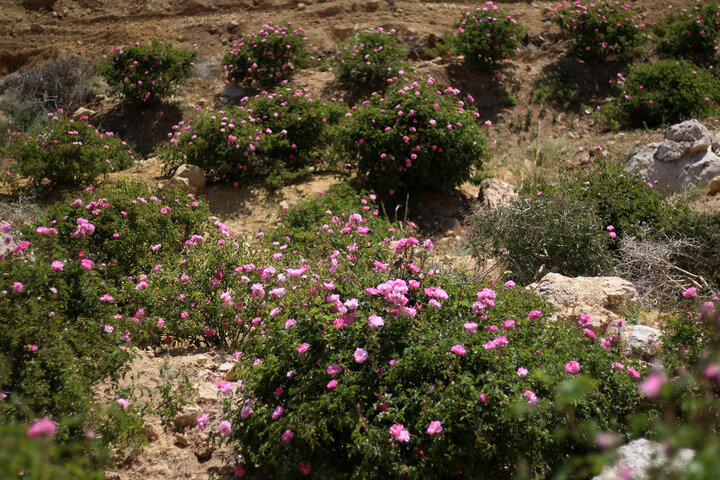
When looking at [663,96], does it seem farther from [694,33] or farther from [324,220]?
[324,220]

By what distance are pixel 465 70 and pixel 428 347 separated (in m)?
8.94

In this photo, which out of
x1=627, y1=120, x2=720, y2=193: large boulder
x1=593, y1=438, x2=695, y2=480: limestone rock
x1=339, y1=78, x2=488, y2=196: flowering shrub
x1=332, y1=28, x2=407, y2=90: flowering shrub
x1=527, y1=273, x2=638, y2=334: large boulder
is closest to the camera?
x1=593, y1=438, x2=695, y2=480: limestone rock

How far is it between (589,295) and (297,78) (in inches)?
310

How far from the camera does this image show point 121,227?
4.42 meters

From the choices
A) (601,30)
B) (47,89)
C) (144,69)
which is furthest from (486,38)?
(47,89)

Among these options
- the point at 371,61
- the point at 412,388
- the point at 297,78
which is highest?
the point at 412,388

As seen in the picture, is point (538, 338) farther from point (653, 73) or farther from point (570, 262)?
point (653, 73)

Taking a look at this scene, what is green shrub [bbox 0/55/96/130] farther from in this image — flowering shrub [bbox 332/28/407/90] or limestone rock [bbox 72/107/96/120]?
flowering shrub [bbox 332/28/407/90]

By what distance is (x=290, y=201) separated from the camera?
21.1 ft

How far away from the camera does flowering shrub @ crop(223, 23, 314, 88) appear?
964 cm

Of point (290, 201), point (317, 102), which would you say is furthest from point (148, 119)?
point (290, 201)

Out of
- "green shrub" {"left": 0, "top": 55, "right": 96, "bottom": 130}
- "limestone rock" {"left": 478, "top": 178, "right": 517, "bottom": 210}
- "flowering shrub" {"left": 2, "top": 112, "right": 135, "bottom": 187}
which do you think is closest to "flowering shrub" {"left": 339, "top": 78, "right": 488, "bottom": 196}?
"limestone rock" {"left": 478, "top": 178, "right": 517, "bottom": 210}

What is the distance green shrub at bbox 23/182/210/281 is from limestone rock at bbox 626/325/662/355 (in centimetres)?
349

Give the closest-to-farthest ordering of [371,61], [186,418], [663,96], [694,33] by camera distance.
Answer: [186,418] < [663,96] < [371,61] < [694,33]
